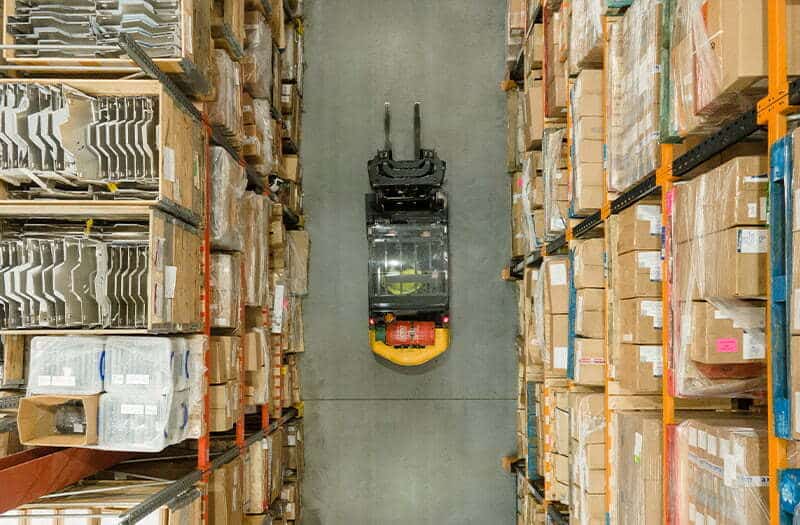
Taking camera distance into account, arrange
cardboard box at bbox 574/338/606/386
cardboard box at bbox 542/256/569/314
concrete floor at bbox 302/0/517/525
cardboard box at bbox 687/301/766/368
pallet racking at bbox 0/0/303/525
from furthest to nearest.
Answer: concrete floor at bbox 302/0/517/525 < cardboard box at bbox 542/256/569/314 < cardboard box at bbox 574/338/606/386 < pallet racking at bbox 0/0/303/525 < cardboard box at bbox 687/301/766/368

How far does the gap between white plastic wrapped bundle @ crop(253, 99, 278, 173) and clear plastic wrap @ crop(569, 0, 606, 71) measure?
106 inches

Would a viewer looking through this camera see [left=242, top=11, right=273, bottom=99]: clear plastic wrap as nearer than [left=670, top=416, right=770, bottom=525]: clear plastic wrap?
No

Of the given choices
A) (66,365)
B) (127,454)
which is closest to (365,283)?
(127,454)

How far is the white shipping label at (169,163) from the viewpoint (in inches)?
141

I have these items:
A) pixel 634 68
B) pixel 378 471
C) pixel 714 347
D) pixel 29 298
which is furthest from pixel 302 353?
pixel 714 347

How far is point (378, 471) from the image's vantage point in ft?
24.2

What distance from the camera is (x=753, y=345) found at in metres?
2.41

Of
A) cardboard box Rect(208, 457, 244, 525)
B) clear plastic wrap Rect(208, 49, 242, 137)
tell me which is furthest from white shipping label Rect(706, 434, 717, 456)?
clear plastic wrap Rect(208, 49, 242, 137)

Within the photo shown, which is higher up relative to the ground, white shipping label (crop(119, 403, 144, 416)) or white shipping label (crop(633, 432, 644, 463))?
white shipping label (crop(119, 403, 144, 416))

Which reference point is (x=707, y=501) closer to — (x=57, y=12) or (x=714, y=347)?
(x=714, y=347)

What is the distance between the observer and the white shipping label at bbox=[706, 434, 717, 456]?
2.41 meters

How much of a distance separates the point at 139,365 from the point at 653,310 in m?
2.53

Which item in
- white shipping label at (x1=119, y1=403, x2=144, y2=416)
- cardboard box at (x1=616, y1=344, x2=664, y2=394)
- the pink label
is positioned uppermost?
the pink label

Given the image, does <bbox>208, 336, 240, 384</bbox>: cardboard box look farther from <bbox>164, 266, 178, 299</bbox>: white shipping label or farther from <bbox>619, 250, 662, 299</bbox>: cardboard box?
<bbox>619, 250, 662, 299</bbox>: cardboard box
